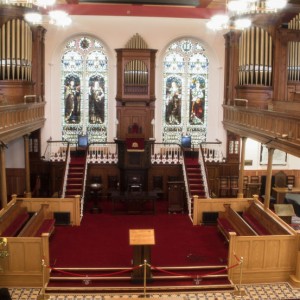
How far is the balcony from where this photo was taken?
651 inches

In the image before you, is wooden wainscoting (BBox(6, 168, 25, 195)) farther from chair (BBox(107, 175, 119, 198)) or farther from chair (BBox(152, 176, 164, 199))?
chair (BBox(152, 176, 164, 199))

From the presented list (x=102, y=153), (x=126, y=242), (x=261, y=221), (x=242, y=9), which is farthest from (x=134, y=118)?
(x=242, y=9)

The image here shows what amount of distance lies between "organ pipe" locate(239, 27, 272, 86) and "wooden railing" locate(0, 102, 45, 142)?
983cm

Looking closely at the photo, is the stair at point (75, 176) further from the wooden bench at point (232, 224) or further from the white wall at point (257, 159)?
the white wall at point (257, 159)

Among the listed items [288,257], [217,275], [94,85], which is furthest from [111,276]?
[94,85]

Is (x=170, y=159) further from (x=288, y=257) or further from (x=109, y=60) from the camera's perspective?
(x=288, y=257)

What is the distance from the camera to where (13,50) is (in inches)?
859

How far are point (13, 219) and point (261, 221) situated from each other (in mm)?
9243

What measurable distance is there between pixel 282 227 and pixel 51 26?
15931 millimetres

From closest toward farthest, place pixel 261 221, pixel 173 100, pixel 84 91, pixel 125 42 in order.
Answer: pixel 261 221 < pixel 125 42 < pixel 84 91 < pixel 173 100

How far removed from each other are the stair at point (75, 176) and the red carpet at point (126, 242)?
1.37 meters

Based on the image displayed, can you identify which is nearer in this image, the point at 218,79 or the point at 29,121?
the point at 29,121

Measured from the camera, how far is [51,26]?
26.0m

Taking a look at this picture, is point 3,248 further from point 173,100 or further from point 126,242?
point 173,100
